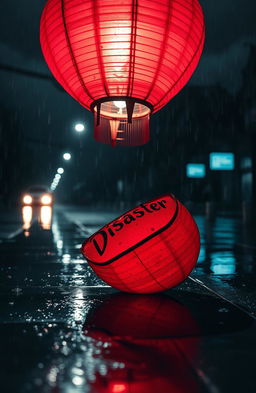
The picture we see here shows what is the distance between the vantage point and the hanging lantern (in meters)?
3.91

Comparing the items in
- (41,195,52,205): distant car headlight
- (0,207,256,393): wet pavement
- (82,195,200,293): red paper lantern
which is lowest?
(41,195,52,205): distant car headlight

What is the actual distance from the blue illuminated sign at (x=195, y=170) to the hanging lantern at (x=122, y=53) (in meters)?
30.4

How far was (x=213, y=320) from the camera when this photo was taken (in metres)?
3.30

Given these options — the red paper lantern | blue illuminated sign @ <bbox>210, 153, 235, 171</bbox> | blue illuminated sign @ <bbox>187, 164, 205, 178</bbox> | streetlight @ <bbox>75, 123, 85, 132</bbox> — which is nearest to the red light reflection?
the red paper lantern

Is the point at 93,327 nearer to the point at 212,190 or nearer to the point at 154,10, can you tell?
the point at 154,10

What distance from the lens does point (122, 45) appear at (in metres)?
4.02

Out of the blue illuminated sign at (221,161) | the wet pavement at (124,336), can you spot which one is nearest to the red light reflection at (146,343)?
the wet pavement at (124,336)

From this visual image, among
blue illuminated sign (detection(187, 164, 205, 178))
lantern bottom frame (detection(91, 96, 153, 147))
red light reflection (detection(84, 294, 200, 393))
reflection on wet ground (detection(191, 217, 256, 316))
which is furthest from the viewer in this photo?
blue illuminated sign (detection(187, 164, 205, 178))

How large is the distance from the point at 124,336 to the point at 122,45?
2610mm

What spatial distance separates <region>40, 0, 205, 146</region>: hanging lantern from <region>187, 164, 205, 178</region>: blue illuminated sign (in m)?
30.4

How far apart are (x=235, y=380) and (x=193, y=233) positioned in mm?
2144

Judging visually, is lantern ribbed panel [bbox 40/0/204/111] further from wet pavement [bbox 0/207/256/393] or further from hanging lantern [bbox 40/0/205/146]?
wet pavement [bbox 0/207/256/393]

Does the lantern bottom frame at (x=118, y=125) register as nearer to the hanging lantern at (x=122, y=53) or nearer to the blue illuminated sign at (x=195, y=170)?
the hanging lantern at (x=122, y=53)

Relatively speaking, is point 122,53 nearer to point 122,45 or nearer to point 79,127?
point 122,45
